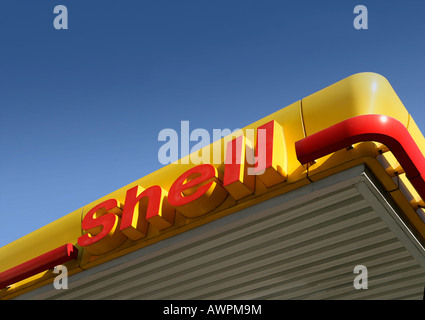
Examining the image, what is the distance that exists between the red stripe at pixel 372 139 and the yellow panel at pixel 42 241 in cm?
455

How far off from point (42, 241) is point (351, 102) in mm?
5933

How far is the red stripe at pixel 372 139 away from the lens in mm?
5566

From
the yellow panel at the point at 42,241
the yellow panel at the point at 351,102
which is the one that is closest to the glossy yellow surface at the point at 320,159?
the yellow panel at the point at 351,102

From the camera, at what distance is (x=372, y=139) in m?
5.57

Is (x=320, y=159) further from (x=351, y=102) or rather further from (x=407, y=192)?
(x=407, y=192)

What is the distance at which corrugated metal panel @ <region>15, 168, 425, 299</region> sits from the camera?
21.1 ft

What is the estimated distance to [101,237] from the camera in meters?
7.67

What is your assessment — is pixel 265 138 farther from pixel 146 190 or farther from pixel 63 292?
pixel 63 292
